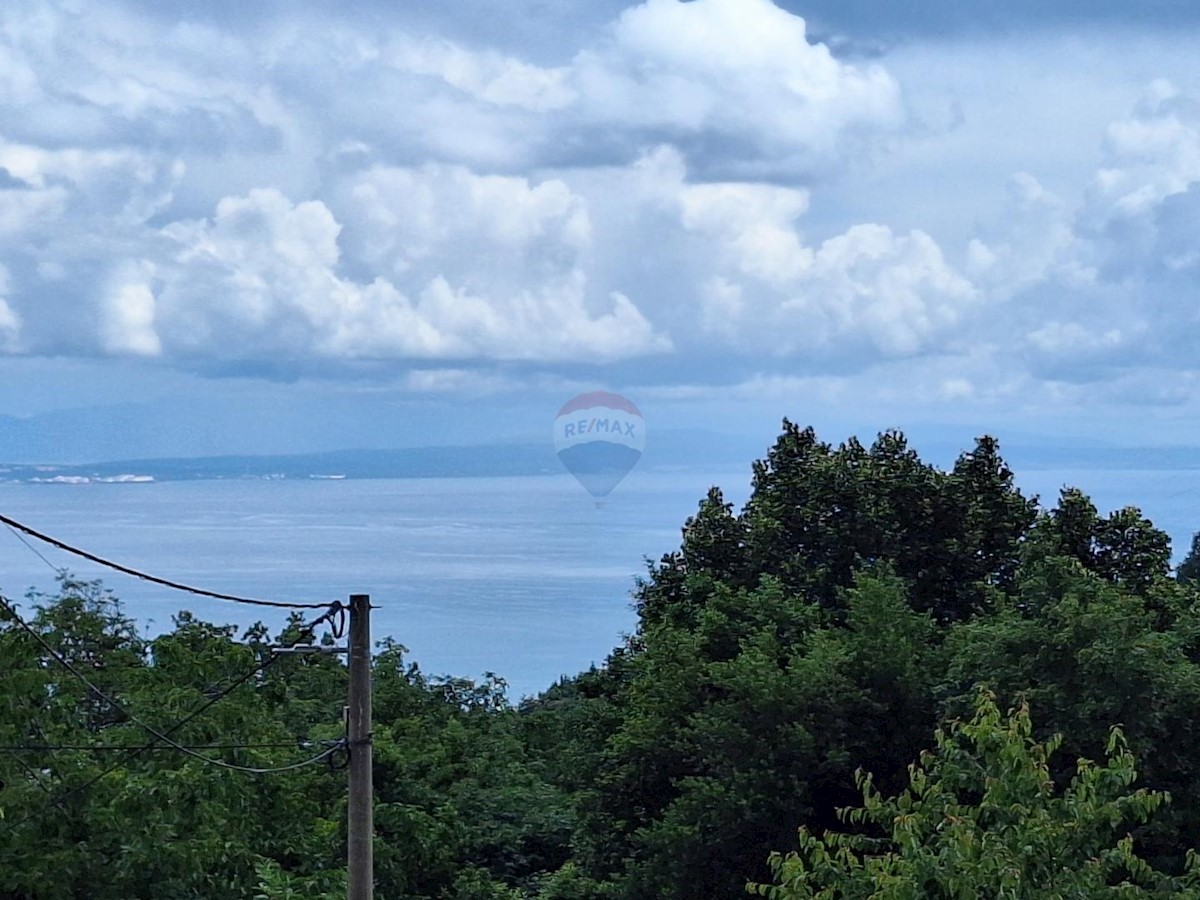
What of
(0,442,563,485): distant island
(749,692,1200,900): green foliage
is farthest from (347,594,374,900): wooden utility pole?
(0,442,563,485): distant island

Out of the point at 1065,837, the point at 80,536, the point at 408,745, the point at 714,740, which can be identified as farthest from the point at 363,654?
the point at 80,536

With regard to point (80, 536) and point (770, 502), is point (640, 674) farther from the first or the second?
point (80, 536)

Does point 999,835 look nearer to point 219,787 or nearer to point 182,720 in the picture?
point 219,787

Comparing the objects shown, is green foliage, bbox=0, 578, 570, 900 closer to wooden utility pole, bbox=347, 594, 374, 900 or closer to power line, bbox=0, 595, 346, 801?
power line, bbox=0, 595, 346, 801

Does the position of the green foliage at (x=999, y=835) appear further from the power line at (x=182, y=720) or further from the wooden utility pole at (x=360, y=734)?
the power line at (x=182, y=720)

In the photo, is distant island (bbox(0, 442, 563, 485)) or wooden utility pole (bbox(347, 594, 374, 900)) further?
distant island (bbox(0, 442, 563, 485))
